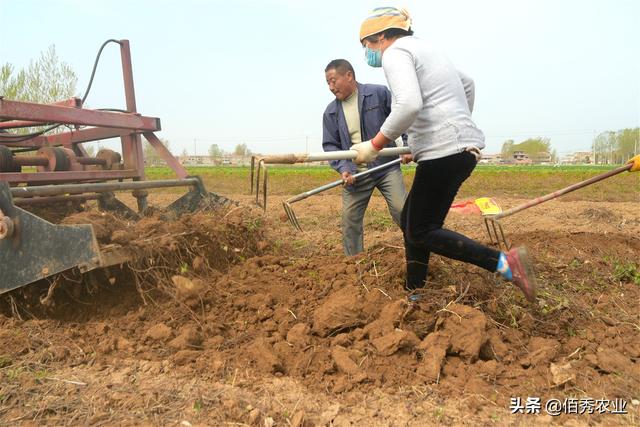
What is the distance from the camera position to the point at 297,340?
277cm

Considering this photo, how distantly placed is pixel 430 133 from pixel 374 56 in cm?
Answer: 59

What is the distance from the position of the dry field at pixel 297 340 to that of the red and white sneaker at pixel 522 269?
0.90 ft

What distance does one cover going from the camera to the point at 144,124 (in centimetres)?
471

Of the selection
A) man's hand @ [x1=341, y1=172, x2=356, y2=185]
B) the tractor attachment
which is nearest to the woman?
man's hand @ [x1=341, y1=172, x2=356, y2=185]

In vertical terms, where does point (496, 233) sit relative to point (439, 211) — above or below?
below

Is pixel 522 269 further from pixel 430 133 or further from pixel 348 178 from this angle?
pixel 348 178

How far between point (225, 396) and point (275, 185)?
1516cm

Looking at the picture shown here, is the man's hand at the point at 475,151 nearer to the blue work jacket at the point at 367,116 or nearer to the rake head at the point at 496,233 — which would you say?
the rake head at the point at 496,233

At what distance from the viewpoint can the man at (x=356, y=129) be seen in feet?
14.0

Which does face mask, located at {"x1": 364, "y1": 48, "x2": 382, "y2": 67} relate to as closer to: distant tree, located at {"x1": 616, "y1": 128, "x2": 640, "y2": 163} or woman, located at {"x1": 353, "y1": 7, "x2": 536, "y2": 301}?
woman, located at {"x1": 353, "y1": 7, "x2": 536, "y2": 301}

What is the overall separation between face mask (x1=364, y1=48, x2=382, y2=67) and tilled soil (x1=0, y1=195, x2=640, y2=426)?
1.35 m

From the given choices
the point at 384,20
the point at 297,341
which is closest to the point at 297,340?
the point at 297,341

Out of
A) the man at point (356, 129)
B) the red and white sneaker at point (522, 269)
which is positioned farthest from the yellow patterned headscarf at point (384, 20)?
the red and white sneaker at point (522, 269)

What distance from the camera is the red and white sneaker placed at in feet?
9.04
